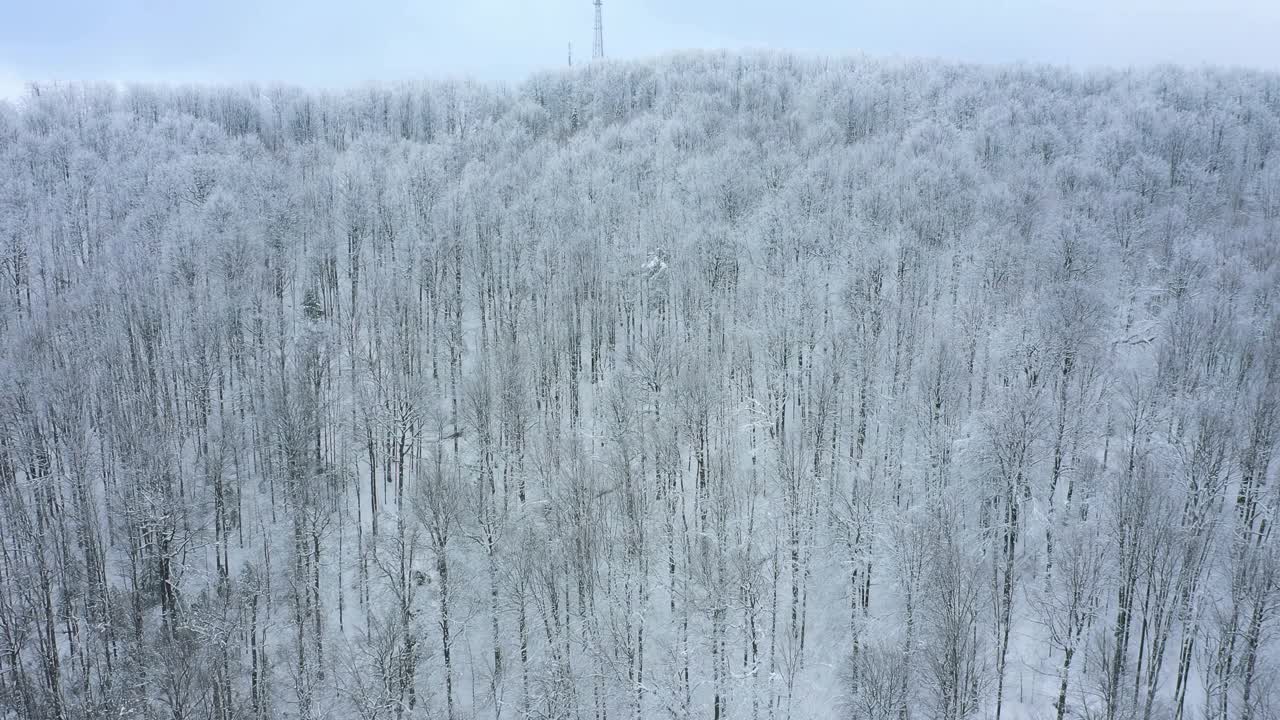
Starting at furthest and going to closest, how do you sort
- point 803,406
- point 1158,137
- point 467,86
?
point 467,86 → point 1158,137 → point 803,406

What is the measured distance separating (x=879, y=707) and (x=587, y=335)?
38241 millimetres

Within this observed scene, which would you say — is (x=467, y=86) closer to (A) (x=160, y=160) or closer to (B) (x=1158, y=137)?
(A) (x=160, y=160)

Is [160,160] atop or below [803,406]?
atop

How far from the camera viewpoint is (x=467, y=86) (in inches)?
4936

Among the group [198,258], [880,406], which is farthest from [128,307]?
[880,406]

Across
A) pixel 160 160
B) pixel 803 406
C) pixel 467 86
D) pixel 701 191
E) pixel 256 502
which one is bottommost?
pixel 256 502

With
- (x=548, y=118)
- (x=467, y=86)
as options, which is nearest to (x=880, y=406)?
(x=548, y=118)

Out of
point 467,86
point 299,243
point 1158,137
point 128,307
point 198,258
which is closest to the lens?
point 128,307

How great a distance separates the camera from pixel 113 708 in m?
29.8

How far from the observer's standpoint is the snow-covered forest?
32.5 metres

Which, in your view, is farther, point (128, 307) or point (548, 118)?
point (548, 118)

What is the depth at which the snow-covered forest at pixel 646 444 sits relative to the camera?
Result: 32500 mm

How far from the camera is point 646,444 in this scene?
4478 cm

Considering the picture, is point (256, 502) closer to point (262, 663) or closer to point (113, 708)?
point (262, 663)
